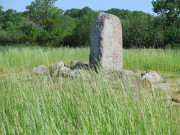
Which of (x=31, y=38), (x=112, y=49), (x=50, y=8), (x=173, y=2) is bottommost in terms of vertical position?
(x=112, y=49)

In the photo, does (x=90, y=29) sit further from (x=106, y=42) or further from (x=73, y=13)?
(x=73, y=13)

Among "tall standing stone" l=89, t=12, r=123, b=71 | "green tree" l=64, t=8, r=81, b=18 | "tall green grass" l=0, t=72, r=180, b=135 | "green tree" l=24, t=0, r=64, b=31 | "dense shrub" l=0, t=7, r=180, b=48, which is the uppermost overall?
"green tree" l=64, t=8, r=81, b=18

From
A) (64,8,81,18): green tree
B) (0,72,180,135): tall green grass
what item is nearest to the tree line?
(0,72,180,135): tall green grass

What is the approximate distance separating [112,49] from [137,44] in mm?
13282

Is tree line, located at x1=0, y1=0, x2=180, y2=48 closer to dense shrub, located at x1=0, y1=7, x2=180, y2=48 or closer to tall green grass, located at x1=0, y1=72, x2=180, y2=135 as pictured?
dense shrub, located at x1=0, y1=7, x2=180, y2=48

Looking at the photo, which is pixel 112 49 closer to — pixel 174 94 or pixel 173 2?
pixel 174 94

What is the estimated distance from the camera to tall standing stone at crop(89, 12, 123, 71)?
5602 mm

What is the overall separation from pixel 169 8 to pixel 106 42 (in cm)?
1599

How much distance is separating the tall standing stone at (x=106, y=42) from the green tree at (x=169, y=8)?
15.0 metres

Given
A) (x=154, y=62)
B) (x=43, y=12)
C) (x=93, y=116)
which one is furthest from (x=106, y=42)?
(x=43, y=12)

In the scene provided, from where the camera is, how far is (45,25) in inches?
1188

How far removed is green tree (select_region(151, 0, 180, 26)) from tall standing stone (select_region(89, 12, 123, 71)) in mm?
15021

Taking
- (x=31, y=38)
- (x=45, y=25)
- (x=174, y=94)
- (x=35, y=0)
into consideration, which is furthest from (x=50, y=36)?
(x=174, y=94)

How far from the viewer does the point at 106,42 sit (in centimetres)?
561
